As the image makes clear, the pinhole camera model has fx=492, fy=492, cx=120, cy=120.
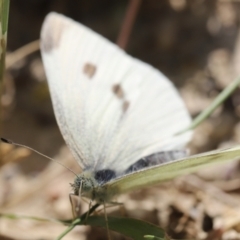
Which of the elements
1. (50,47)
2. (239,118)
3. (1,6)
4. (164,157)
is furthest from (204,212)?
(1,6)

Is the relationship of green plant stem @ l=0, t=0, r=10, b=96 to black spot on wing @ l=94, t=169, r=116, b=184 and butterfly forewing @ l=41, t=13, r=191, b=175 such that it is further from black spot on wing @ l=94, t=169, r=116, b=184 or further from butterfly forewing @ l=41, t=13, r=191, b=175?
black spot on wing @ l=94, t=169, r=116, b=184

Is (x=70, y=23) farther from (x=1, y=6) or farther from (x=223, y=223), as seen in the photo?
(x=223, y=223)

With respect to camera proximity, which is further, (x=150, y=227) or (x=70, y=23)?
(x=70, y=23)

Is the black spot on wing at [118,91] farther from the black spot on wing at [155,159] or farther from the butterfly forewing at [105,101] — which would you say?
the black spot on wing at [155,159]

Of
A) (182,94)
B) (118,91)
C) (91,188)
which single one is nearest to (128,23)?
(182,94)

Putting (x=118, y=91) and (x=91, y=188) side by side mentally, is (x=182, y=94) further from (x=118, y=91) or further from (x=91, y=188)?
(x=91, y=188)

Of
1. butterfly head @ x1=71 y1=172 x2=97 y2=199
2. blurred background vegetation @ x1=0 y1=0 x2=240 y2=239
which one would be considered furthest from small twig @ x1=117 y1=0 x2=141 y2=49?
butterfly head @ x1=71 y1=172 x2=97 y2=199
